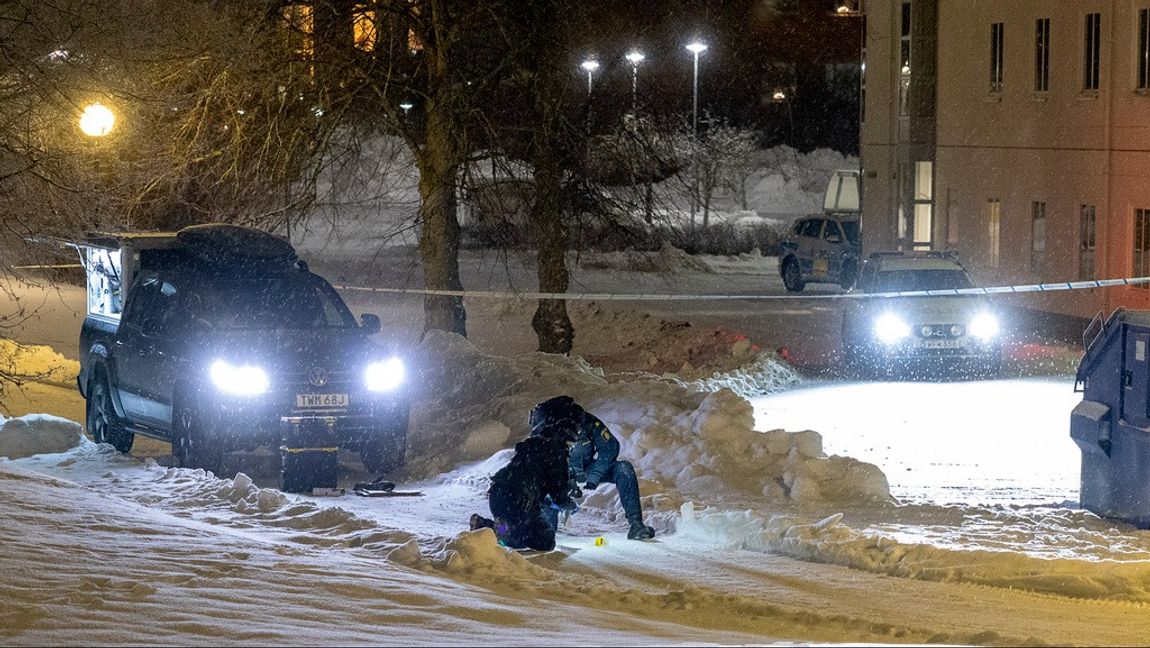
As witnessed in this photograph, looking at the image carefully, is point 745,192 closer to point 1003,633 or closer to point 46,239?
point 46,239

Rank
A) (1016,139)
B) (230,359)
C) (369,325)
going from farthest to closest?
1. (1016,139)
2. (369,325)
3. (230,359)

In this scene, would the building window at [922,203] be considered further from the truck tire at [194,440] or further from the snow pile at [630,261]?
the truck tire at [194,440]

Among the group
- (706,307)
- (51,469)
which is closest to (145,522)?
(51,469)

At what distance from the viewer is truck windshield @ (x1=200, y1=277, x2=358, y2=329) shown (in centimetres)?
1415

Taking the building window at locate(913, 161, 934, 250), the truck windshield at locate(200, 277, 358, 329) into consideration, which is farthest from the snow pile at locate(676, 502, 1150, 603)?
the building window at locate(913, 161, 934, 250)

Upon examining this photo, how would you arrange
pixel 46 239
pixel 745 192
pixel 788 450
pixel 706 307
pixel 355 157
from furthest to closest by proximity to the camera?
pixel 745 192 < pixel 706 307 < pixel 355 157 < pixel 46 239 < pixel 788 450

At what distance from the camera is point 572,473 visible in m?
10.7

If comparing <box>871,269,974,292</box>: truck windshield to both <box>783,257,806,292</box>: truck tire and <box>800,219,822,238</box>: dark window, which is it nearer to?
<box>783,257,806,292</box>: truck tire

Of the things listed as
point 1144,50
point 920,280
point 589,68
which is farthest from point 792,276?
point 589,68

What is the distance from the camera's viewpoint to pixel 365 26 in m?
22.0

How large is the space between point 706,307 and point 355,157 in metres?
13.3

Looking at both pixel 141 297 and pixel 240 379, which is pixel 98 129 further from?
pixel 240 379

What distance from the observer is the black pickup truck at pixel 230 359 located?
13.3m

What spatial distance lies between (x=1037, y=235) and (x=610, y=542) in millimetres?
24706
